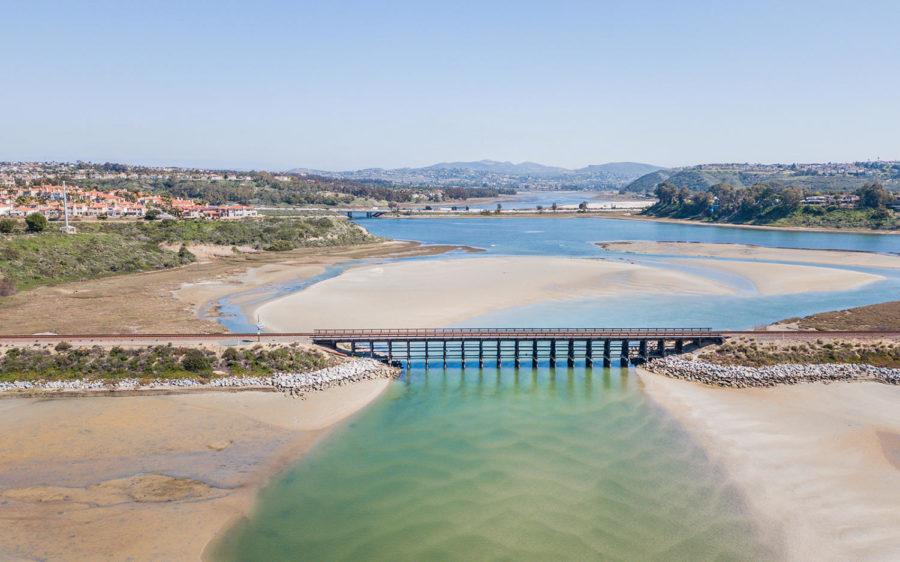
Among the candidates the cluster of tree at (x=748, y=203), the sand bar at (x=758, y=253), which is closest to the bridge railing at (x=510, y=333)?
the sand bar at (x=758, y=253)

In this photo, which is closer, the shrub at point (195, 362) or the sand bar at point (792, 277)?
the shrub at point (195, 362)

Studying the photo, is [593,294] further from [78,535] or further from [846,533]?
[78,535]

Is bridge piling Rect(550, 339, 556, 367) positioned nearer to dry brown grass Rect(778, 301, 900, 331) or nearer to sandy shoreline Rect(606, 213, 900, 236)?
dry brown grass Rect(778, 301, 900, 331)

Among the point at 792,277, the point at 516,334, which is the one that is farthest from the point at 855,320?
the point at 516,334

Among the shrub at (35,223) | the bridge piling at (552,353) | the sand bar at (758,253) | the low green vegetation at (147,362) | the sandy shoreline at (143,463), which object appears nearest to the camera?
the sandy shoreline at (143,463)

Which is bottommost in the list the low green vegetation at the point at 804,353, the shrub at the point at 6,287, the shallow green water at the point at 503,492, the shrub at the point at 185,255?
the shallow green water at the point at 503,492

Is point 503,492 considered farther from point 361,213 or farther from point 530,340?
point 361,213

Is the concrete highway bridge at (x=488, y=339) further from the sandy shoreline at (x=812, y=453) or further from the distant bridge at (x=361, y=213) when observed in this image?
the distant bridge at (x=361, y=213)
